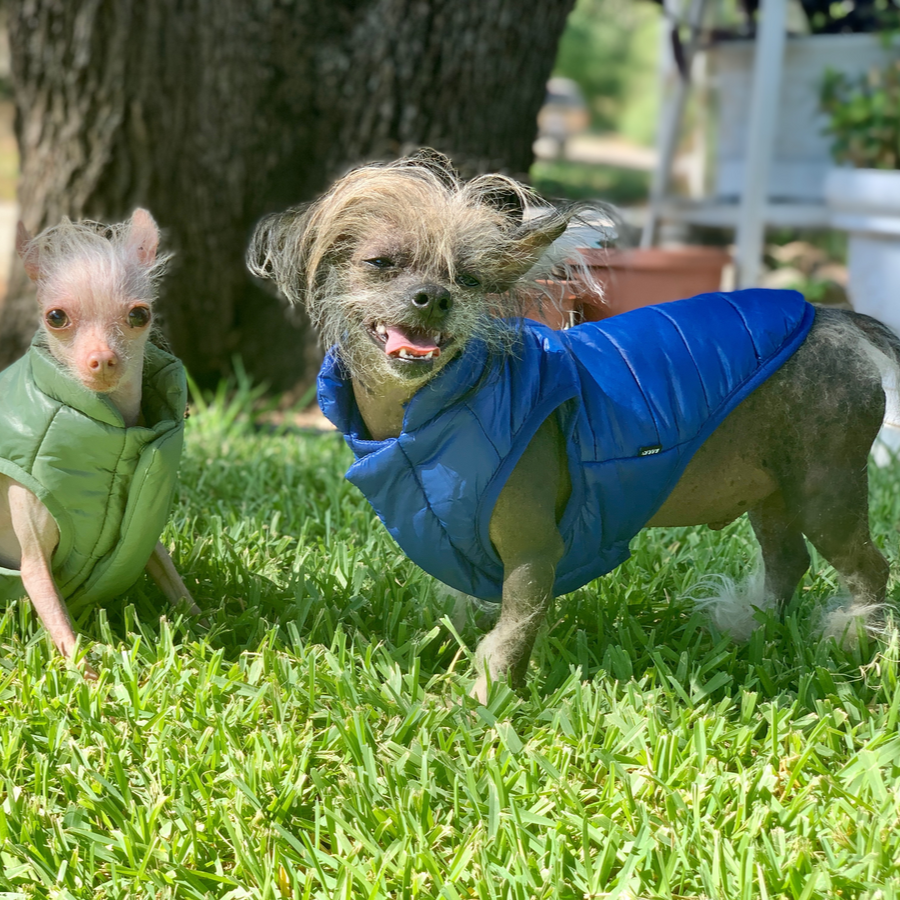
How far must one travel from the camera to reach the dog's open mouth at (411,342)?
2.13 meters

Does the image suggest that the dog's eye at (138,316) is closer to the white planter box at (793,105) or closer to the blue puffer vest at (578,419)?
the blue puffer vest at (578,419)

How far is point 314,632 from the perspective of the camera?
2.79m

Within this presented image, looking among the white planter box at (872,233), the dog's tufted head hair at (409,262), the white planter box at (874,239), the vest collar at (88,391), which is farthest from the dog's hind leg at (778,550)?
the white planter box at (872,233)

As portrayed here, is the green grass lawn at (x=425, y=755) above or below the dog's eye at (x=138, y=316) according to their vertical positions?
below

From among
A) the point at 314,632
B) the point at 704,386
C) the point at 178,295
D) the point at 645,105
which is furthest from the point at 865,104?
the point at 645,105

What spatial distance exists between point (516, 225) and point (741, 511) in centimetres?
91

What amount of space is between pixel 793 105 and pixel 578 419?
4.85 metres

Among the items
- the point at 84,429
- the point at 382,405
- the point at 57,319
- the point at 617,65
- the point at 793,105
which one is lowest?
the point at 84,429

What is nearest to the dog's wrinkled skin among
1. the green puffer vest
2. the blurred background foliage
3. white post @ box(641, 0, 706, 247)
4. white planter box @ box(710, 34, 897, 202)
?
the green puffer vest

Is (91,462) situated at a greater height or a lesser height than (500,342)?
lesser

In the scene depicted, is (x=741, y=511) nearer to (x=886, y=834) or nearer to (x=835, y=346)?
(x=835, y=346)

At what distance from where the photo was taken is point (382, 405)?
2336 millimetres

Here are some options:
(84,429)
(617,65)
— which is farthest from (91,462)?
(617,65)

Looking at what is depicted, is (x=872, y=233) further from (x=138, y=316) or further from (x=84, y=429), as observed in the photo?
(x=84, y=429)
